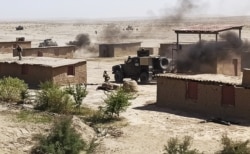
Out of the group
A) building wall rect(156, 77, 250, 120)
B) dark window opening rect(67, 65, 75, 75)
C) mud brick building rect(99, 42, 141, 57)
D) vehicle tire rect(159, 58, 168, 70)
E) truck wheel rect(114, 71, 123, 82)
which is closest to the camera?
building wall rect(156, 77, 250, 120)

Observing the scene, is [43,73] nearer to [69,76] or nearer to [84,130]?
[69,76]

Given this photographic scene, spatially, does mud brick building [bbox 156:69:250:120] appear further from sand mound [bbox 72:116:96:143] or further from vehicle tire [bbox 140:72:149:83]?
vehicle tire [bbox 140:72:149:83]

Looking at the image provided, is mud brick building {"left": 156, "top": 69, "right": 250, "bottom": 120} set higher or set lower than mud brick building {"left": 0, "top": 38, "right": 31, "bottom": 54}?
lower

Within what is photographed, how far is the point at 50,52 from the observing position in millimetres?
43781

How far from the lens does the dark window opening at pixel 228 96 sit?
1992 cm

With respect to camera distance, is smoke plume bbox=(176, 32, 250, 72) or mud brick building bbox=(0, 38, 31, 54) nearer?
smoke plume bbox=(176, 32, 250, 72)

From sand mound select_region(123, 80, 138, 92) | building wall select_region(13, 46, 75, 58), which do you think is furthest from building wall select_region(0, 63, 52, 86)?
Answer: building wall select_region(13, 46, 75, 58)

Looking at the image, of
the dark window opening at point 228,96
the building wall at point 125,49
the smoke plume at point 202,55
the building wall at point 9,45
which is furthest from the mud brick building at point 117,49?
the dark window opening at point 228,96

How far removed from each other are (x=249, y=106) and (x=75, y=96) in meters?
7.94

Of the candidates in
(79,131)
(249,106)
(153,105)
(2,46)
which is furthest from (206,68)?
(2,46)

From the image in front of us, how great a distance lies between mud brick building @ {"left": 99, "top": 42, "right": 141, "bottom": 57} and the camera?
4947 centimetres

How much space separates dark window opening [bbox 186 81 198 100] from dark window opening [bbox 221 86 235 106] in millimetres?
1461

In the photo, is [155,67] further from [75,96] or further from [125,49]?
[125,49]

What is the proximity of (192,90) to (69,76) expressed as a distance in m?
10.3
